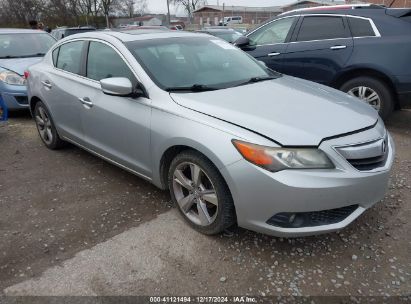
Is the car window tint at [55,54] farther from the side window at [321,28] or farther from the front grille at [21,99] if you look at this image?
the side window at [321,28]

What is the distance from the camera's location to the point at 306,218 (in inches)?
100.0

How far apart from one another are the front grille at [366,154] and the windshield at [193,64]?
1.27 m

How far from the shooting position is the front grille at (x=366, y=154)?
253cm

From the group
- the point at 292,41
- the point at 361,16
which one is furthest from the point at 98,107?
the point at 361,16

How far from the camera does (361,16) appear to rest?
17.7 ft

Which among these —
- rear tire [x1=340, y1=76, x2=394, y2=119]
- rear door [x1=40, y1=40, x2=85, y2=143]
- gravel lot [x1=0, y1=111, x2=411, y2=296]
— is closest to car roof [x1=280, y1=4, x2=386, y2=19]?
rear tire [x1=340, y1=76, x2=394, y2=119]

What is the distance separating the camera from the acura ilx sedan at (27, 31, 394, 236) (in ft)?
8.11

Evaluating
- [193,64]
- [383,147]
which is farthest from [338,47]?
[383,147]

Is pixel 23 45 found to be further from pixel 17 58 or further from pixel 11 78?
pixel 11 78

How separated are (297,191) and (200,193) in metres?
0.83

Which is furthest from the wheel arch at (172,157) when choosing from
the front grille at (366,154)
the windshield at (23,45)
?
the windshield at (23,45)

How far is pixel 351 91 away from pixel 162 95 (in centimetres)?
342

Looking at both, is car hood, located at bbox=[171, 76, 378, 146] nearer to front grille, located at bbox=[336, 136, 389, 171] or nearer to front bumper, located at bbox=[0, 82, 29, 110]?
front grille, located at bbox=[336, 136, 389, 171]

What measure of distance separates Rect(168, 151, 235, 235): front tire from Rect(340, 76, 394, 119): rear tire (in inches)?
136
